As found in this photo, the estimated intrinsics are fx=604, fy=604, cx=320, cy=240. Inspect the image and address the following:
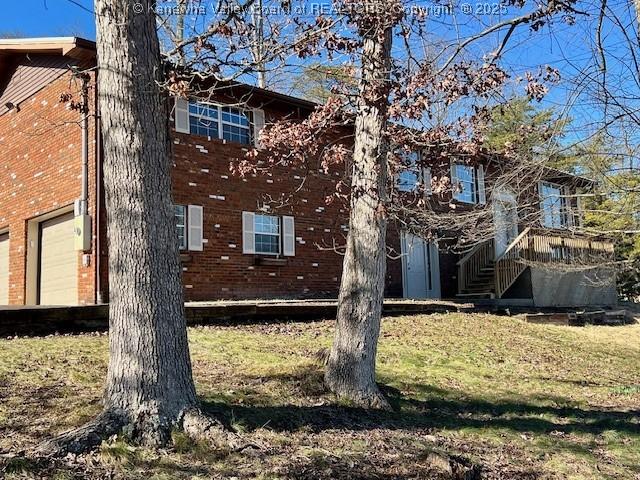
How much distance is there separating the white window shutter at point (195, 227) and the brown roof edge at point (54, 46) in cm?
372

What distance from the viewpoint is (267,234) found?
48.7 ft

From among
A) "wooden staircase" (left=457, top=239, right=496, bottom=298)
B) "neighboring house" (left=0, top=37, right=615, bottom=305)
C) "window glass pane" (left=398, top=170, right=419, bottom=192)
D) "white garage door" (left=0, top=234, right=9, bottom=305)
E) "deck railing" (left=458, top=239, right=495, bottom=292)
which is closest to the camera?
"window glass pane" (left=398, top=170, right=419, bottom=192)

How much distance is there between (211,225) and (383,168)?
839cm

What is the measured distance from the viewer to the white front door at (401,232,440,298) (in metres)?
18.2

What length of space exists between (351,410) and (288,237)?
9.84 m

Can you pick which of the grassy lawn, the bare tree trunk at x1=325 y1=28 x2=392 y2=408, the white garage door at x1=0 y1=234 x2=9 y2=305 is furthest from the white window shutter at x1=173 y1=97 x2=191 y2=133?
the bare tree trunk at x1=325 y1=28 x2=392 y2=408

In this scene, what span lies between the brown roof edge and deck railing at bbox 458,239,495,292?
12422 millimetres

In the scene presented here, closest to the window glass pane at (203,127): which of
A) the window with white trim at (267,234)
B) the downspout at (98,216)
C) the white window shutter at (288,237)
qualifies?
the window with white trim at (267,234)

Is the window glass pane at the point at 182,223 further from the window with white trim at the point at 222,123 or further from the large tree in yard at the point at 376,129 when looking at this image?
the large tree in yard at the point at 376,129

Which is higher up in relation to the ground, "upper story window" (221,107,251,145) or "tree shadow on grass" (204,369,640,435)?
"upper story window" (221,107,251,145)

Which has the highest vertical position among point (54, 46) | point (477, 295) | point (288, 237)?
point (54, 46)

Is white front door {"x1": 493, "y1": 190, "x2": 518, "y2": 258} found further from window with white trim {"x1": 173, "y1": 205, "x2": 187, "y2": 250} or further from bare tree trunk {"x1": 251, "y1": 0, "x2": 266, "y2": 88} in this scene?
window with white trim {"x1": 173, "y1": 205, "x2": 187, "y2": 250}

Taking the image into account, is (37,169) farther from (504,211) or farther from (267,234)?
(504,211)

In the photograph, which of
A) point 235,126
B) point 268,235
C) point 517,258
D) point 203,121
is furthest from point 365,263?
point 517,258
